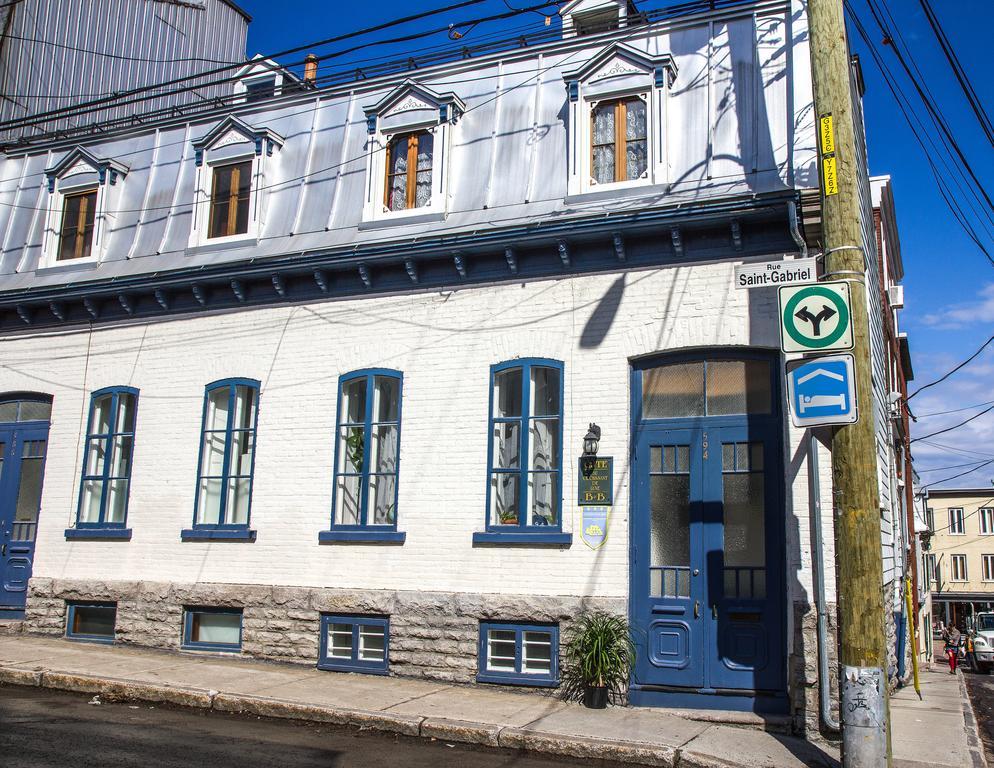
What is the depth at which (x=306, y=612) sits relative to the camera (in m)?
11.7

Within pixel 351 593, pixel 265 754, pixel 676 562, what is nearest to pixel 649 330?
pixel 676 562

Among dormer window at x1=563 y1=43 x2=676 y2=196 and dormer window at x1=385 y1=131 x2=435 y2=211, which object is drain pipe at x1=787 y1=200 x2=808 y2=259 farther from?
dormer window at x1=385 y1=131 x2=435 y2=211

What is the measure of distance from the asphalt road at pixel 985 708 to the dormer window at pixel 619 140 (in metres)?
7.62

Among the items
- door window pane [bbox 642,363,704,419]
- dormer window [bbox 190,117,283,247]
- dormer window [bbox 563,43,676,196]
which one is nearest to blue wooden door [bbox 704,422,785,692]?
door window pane [bbox 642,363,704,419]

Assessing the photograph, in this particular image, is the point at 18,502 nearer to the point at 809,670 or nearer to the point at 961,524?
the point at 809,670

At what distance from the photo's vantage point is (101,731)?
8.03 meters

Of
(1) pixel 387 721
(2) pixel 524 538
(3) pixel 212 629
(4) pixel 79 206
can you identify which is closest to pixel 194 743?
(1) pixel 387 721

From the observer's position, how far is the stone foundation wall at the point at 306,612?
35.1 feet

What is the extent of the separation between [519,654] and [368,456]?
3.25 meters

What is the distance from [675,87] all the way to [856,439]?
6.05 metres

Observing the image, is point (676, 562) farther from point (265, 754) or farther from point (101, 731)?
point (101, 731)

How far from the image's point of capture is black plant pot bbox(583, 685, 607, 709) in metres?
9.63

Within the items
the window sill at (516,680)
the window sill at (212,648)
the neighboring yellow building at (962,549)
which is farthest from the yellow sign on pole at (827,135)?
the neighboring yellow building at (962,549)

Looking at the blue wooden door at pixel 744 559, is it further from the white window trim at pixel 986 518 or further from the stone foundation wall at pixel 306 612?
the white window trim at pixel 986 518
